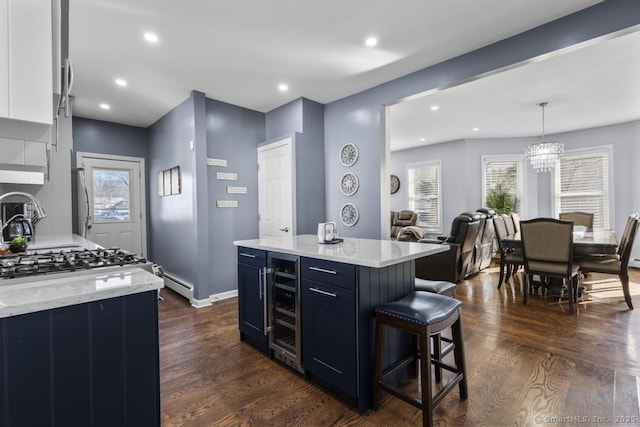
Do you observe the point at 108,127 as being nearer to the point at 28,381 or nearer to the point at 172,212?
the point at 172,212

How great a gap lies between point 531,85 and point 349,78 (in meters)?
2.35

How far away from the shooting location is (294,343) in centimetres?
229

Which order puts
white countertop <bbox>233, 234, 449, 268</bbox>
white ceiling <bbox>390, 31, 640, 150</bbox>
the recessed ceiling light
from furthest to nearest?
white ceiling <bbox>390, 31, 640, 150</bbox>
the recessed ceiling light
white countertop <bbox>233, 234, 449, 268</bbox>

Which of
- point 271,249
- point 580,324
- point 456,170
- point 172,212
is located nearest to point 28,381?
point 271,249

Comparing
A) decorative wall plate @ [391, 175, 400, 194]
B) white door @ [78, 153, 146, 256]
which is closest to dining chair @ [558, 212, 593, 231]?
decorative wall plate @ [391, 175, 400, 194]

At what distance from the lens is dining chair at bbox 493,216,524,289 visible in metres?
4.14

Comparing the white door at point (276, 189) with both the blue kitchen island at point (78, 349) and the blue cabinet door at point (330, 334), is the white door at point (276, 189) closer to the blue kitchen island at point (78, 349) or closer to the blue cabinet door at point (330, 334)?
the blue cabinet door at point (330, 334)

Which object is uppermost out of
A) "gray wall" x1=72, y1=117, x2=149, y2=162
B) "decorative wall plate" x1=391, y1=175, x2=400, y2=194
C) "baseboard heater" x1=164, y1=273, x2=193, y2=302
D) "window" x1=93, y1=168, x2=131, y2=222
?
"gray wall" x1=72, y1=117, x2=149, y2=162

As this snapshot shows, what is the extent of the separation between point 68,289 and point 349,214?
Answer: 10.3 ft

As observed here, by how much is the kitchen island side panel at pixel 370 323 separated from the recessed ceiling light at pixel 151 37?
2543 millimetres

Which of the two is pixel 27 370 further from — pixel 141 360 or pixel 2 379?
pixel 141 360

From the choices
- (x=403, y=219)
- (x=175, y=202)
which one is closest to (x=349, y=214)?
(x=175, y=202)

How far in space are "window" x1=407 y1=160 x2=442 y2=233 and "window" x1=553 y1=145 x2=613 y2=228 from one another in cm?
232

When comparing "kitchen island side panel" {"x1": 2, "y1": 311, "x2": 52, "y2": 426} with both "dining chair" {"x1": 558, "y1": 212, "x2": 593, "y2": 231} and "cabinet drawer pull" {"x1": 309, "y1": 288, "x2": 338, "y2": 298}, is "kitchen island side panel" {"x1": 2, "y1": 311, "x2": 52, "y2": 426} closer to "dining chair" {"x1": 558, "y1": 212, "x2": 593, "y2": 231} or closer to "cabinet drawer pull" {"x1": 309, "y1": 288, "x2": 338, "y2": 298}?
"cabinet drawer pull" {"x1": 309, "y1": 288, "x2": 338, "y2": 298}
